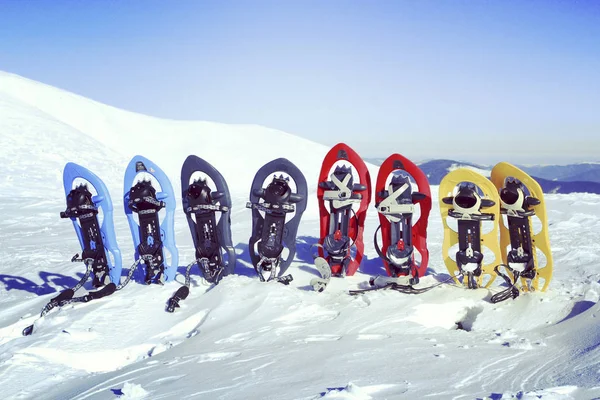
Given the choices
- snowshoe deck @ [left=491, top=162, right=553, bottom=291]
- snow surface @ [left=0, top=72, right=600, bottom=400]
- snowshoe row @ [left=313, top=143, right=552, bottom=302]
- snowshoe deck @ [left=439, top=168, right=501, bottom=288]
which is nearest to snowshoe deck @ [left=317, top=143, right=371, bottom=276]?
snowshoe row @ [left=313, top=143, right=552, bottom=302]

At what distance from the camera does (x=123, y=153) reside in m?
21.7

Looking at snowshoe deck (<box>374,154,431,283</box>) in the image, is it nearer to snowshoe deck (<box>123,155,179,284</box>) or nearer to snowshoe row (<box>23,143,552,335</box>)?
snowshoe row (<box>23,143,552,335</box>)

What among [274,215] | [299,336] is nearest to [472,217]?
[274,215]

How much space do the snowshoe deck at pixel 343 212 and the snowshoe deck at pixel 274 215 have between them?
399 mm

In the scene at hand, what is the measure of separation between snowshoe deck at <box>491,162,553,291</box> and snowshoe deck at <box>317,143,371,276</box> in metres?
1.77

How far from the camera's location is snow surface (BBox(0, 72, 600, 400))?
3.67m

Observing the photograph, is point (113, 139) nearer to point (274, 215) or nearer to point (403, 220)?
point (274, 215)

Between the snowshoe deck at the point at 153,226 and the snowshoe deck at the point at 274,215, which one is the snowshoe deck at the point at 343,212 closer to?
the snowshoe deck at the point at 274,215

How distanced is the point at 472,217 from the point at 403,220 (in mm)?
858

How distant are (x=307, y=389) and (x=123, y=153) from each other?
19.7 m

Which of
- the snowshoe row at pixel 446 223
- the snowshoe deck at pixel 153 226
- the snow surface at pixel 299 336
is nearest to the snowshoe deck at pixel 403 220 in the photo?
the snowshoe row at pixel 446 223

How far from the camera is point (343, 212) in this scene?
7.24 m

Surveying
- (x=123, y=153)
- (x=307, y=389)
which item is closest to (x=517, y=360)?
(x=307, y=389)

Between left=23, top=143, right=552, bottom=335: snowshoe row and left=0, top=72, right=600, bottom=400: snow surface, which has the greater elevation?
left=23, top=143, right=552, bottom=335: snowshoe row
